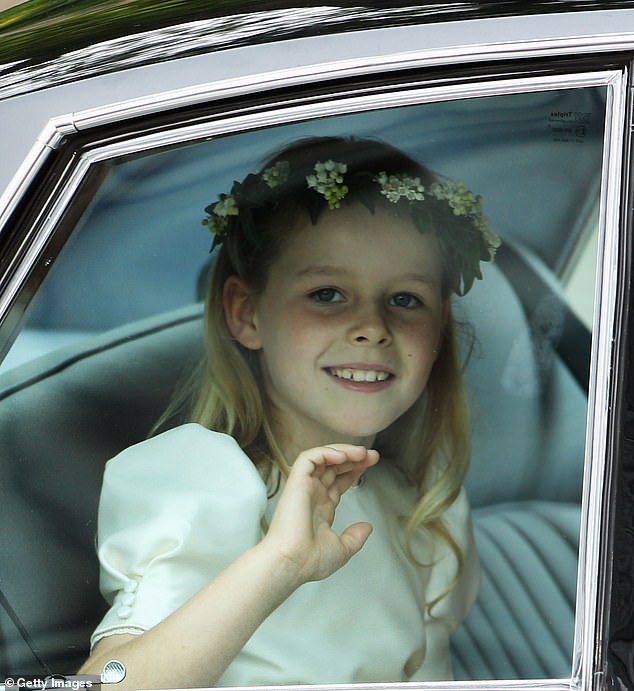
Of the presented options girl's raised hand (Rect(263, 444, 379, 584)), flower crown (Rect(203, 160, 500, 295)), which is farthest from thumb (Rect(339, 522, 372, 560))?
flower crown (Rect(203, 160, 500, 295))

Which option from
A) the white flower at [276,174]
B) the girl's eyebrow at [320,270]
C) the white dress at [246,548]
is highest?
the white flower at [276,174]

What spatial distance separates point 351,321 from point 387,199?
18 centimetres

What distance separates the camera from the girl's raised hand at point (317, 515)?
1.16m

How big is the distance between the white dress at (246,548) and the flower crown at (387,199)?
0.96ft

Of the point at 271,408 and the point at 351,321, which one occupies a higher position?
the point at 351,321

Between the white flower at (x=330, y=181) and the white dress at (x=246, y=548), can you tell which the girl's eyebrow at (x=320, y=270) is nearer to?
the white flower at (x=330, y=181)

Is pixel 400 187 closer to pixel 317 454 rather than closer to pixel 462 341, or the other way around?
pixel 462 341

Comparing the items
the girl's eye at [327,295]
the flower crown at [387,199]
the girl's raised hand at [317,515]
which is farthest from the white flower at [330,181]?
the girl's raised hand at [317,515]

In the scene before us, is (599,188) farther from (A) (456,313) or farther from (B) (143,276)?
(B) (143,276)

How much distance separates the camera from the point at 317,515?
1.17m

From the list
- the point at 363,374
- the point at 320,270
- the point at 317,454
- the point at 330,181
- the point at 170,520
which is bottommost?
the point at 170,520

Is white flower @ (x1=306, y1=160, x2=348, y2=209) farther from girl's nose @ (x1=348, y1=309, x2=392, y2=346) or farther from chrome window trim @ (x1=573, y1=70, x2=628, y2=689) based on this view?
chrome window trim @ (x1=573, y1=70, x2=628, y2=689)

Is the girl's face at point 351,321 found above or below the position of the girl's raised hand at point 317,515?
above

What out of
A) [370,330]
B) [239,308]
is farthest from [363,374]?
[239,308]
